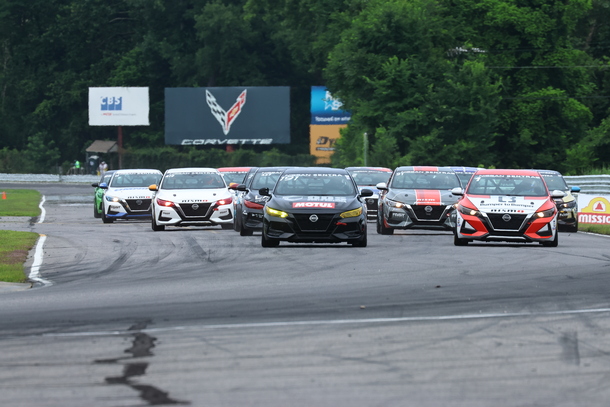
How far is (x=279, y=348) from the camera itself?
9453 mm

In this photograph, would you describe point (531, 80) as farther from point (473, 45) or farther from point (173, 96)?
point (173, 96)

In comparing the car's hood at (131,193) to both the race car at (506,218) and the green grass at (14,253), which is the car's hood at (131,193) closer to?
the green grass at (14,253)

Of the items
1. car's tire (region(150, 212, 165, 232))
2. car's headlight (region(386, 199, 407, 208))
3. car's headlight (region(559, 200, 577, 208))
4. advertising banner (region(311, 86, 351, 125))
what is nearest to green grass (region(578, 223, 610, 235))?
car's headlight (region(559, 200, 577, 208))

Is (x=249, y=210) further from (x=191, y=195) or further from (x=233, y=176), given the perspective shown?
(x=233, y=176)

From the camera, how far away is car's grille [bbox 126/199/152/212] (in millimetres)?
33156

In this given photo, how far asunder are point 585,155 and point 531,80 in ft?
16.4

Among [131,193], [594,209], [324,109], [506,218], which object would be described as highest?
[324,109]

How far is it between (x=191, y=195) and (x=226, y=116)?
62.6 m

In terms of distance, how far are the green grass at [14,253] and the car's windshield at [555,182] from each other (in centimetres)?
1241

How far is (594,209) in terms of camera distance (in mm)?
32875

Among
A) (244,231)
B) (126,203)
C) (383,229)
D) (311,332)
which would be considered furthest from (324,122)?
(311,332)

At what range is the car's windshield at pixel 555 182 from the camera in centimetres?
2895

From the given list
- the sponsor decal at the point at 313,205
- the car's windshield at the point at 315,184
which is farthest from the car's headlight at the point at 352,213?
the car's windshield at the point at 315,184

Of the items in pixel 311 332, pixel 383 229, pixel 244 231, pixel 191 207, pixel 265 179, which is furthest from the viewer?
pixel 265 179
